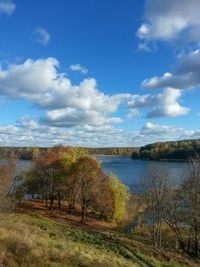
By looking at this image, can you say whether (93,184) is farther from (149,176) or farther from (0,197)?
(0,197)

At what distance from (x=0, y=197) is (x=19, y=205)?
884 cm

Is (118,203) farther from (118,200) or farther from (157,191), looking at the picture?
(157,191)

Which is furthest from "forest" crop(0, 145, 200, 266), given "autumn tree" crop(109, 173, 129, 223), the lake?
the lake

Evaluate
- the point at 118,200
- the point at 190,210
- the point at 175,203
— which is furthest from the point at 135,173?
the point at 190,210

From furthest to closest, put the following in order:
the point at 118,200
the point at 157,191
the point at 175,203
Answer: the point at 118,200, the point at 157,191, the point at 175,203

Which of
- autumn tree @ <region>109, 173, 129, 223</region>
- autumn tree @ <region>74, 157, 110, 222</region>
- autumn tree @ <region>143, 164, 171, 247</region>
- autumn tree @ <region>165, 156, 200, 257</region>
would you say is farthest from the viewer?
autumn tree @ <region>109, 173, 129, 223</region>

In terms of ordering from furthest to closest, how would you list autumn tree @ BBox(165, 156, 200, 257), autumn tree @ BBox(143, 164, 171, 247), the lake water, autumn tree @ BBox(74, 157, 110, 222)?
autumn tree @ BBox(74, 157, 110, 222) → the lake water → autumn tree @ BBox(143, 164, 171, 247) → autumn tree @ BBox(165, 156, 200, 257)

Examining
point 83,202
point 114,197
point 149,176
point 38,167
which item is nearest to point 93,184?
point 83,202

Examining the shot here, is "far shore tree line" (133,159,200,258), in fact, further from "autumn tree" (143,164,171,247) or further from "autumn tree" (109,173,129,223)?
"autumn tree" (109,173,129,223)

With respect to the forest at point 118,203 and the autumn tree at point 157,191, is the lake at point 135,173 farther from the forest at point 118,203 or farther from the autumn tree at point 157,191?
the forest at point 118,203

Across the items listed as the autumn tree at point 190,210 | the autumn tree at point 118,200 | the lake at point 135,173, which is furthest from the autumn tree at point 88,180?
the autumn tree at point 190,210

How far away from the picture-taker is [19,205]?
3033 cm

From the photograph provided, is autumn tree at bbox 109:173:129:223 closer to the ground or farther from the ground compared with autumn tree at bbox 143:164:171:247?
closer to the ground

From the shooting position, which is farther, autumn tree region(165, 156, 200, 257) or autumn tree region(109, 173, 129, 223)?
autumn tree region(109, 173, 129, 223)
